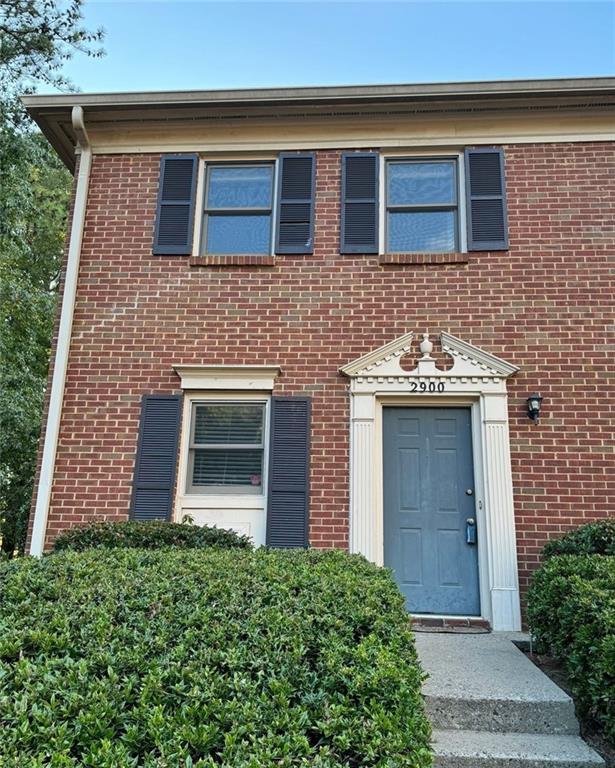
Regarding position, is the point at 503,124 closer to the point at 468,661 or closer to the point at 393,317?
the point at 393,317

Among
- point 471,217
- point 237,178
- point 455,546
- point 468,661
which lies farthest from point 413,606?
point 237,178

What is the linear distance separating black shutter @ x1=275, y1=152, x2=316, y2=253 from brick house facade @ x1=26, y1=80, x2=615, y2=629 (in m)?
0.10

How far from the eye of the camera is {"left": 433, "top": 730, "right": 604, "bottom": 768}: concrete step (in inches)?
115

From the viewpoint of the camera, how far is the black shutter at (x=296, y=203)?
642 centimetres

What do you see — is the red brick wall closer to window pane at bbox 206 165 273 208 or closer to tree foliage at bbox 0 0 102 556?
window pane at bbox 206 165 273 208

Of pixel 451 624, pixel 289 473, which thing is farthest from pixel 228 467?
pixel 451 624

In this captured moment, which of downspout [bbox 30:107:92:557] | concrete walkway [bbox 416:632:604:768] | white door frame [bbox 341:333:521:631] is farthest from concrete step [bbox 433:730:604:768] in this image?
downspout [bbox 30:107:92:557]

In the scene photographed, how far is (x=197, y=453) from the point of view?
6.11 metres

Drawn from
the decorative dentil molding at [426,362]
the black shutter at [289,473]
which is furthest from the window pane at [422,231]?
the black shutter at [289,473]

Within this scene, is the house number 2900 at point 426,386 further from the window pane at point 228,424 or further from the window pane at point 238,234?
the window pane at point 238,234

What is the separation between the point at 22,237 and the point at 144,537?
886 cm

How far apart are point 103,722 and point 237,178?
6108 millimetres

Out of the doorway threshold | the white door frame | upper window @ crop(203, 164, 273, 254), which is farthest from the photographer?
upper window @ crop(203, 164, 273, 254)

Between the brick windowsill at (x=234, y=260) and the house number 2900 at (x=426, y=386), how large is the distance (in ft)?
6.81
